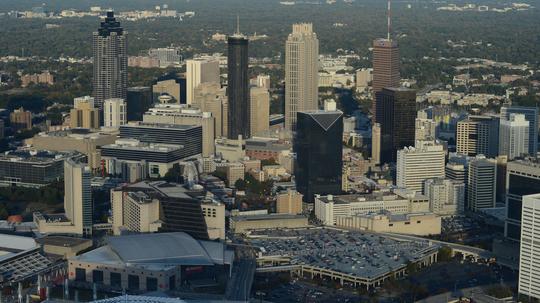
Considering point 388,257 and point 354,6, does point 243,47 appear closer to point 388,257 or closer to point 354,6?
point 388,257

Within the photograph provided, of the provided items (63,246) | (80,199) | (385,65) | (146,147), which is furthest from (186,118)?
(63,246)

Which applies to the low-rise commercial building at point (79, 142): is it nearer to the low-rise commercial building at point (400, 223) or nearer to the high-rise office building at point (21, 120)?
the high-rise office building at point (21, 120)

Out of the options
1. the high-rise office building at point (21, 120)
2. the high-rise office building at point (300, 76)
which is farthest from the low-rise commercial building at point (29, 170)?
the high-rise office building at point (300, 76)

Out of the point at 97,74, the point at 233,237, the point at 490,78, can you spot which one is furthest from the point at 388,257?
the point at 490,78

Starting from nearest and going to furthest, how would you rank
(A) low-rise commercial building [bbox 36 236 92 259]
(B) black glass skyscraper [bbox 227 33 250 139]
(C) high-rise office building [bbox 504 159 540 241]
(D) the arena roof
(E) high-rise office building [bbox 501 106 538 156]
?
1. (D) the arena roof
2. (A) low-rise commercial building [bbox 36 236 92 259]
3. (C) high-rise office building [bbox 504 159 540 241]
4. (E) high-rise office building [bbox 501 106 538 156]
5. (B) black glass skyscraper [bbox 227 33 250 139]

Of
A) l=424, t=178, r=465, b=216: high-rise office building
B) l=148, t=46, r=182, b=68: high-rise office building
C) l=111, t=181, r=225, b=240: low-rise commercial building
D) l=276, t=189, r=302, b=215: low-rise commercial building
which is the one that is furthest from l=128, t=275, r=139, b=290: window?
l=148, t=46, r=182, b=68: high-rise office building

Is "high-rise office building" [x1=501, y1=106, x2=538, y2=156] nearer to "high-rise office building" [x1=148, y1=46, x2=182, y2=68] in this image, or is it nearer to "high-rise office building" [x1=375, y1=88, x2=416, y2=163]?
"high-rise office building" [x1=375, y1=88, x2=416, y2=163]
